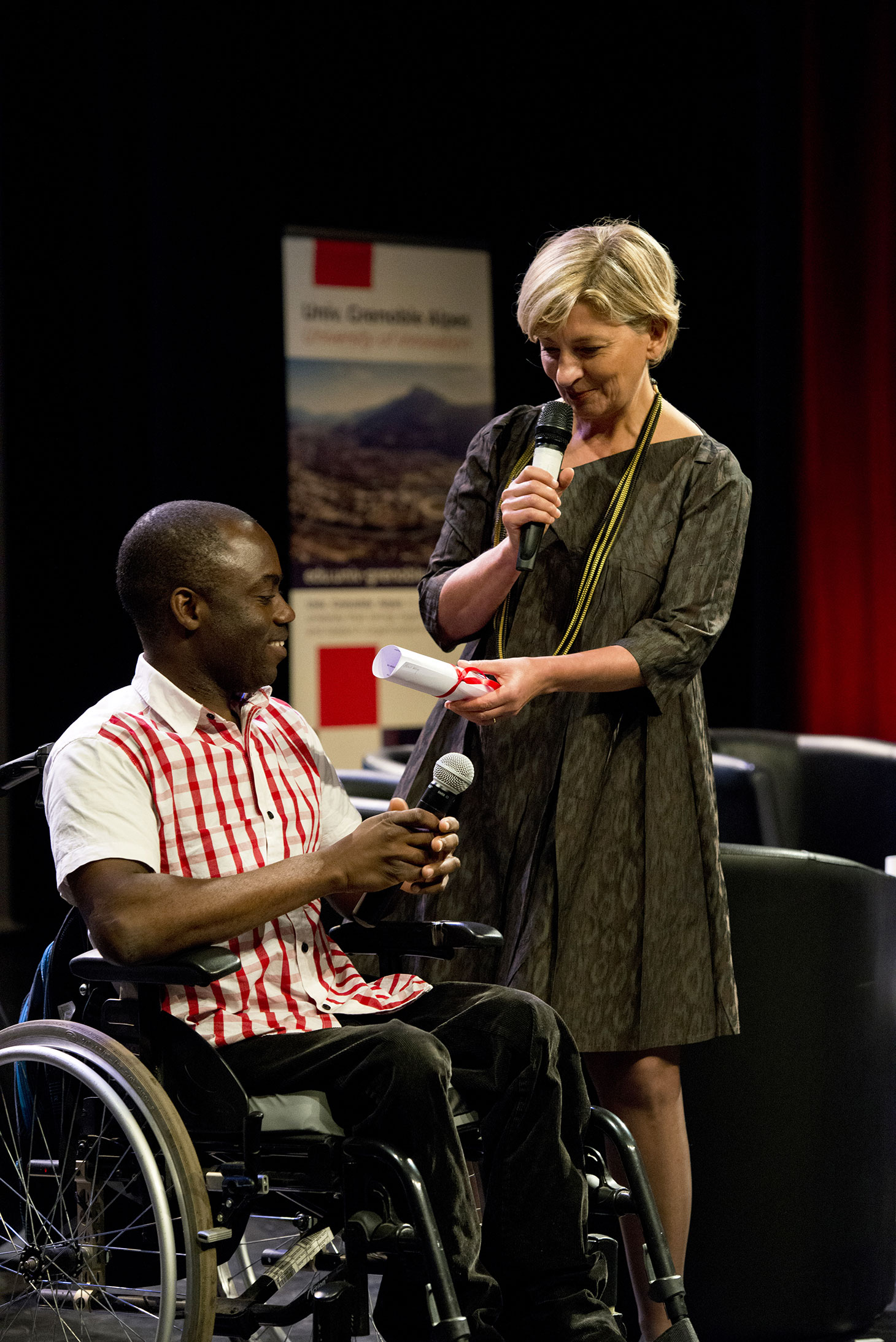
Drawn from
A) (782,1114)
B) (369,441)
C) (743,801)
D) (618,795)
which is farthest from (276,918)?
(369,441)

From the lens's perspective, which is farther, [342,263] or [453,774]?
[342,263]

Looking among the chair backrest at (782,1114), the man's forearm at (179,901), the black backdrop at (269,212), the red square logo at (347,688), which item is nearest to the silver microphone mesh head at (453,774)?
the man's forearm at (179,901)

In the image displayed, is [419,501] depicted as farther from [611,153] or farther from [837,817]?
[837,817]

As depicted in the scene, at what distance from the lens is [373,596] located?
5.27 meters

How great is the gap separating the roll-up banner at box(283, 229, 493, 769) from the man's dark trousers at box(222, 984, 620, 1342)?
10.8ft

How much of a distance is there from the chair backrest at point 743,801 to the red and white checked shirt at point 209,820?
2148mm

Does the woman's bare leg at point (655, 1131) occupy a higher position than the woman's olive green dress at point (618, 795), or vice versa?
the woman's olive green dress at point (618, 795)

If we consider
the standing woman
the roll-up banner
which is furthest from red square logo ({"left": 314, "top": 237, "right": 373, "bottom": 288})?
the standing woman

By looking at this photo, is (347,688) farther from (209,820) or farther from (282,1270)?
(282,1270)

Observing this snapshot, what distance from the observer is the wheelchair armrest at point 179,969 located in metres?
1.64

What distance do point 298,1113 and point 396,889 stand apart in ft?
1.09

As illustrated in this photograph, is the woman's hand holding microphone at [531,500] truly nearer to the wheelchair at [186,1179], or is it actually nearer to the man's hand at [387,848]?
the man's hand at [387,848]

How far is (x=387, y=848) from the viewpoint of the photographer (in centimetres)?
172

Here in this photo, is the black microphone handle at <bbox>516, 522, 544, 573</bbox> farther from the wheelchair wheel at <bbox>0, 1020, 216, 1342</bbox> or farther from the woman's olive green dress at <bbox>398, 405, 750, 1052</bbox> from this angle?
the wheelchair wheel at <bbox>0, 1020, 216, 1342</bbox>
